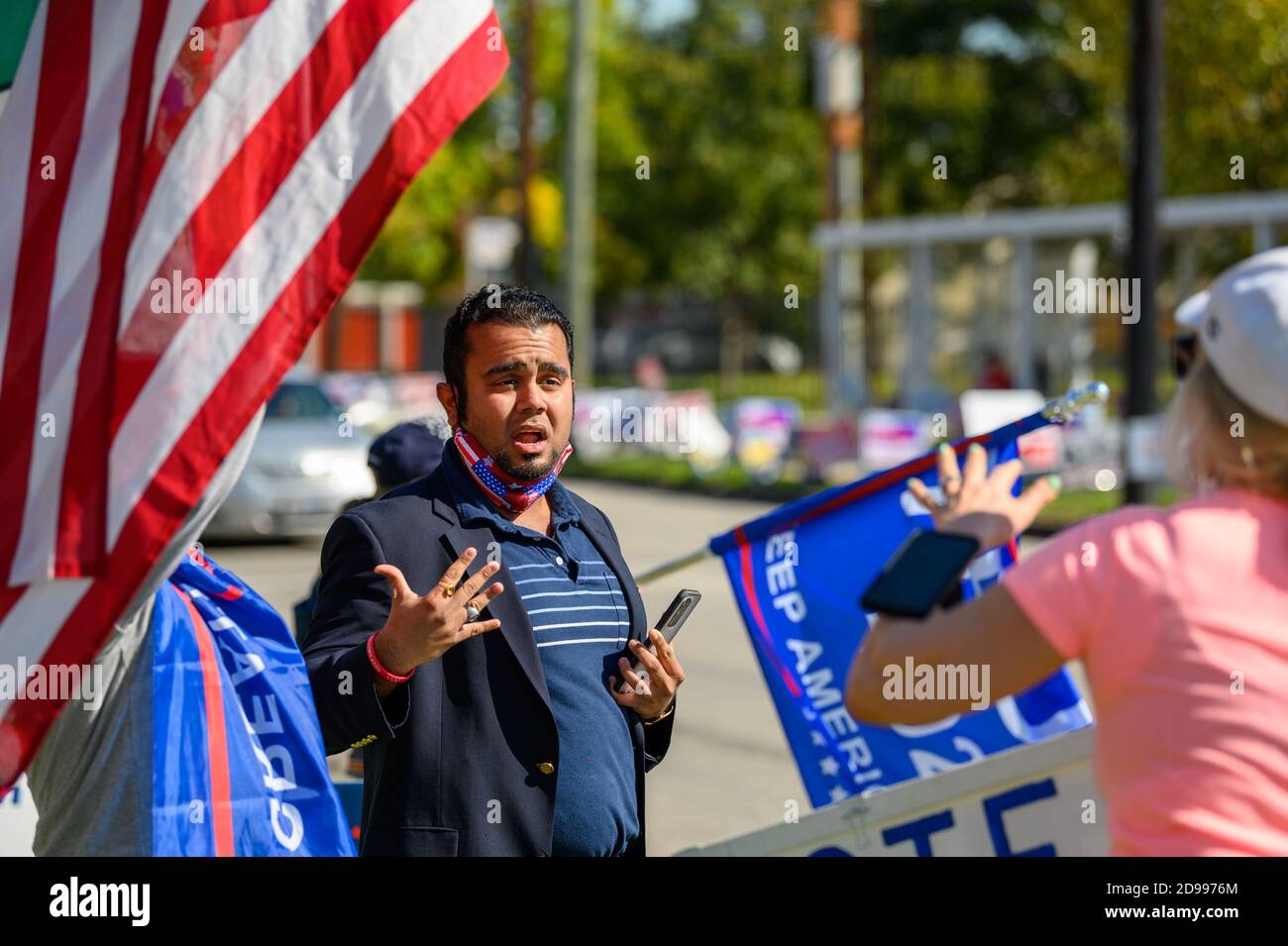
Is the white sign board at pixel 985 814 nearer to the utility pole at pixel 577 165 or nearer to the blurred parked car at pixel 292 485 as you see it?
the blurred parked car at pixel 292 485

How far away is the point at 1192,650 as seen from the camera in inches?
85.2

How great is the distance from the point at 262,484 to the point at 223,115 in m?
13.6

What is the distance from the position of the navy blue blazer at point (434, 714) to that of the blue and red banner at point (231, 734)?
124mm

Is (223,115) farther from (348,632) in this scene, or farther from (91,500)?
(348,632)

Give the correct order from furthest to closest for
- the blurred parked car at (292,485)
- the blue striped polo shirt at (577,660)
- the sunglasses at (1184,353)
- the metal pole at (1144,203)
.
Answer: the blurred parked car at (292,485)
the metal pole at (1144,203)
the blue striped polo shirt at (577,660)
the sunglasses at (1184,353)

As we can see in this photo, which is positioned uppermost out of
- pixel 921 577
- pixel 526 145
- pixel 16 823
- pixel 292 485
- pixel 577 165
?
pixel 526 145

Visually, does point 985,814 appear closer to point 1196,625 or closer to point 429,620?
point 429,620

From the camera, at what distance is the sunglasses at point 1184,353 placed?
Answer: 2.34 meters

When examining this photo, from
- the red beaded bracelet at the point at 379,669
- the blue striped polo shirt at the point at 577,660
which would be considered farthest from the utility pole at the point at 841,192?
the red beaded bracelet at the point at 379,669

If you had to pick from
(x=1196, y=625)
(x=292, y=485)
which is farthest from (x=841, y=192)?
(x=1196, y=625)

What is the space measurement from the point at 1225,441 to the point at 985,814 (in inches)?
54.6

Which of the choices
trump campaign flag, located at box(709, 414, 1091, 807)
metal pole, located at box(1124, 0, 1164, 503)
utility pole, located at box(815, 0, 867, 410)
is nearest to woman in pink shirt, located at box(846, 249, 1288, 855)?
trump campaign flag, located at box(709, 414, 1091, 807)

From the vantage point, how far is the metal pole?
46.1ft

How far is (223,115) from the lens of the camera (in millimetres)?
2752
